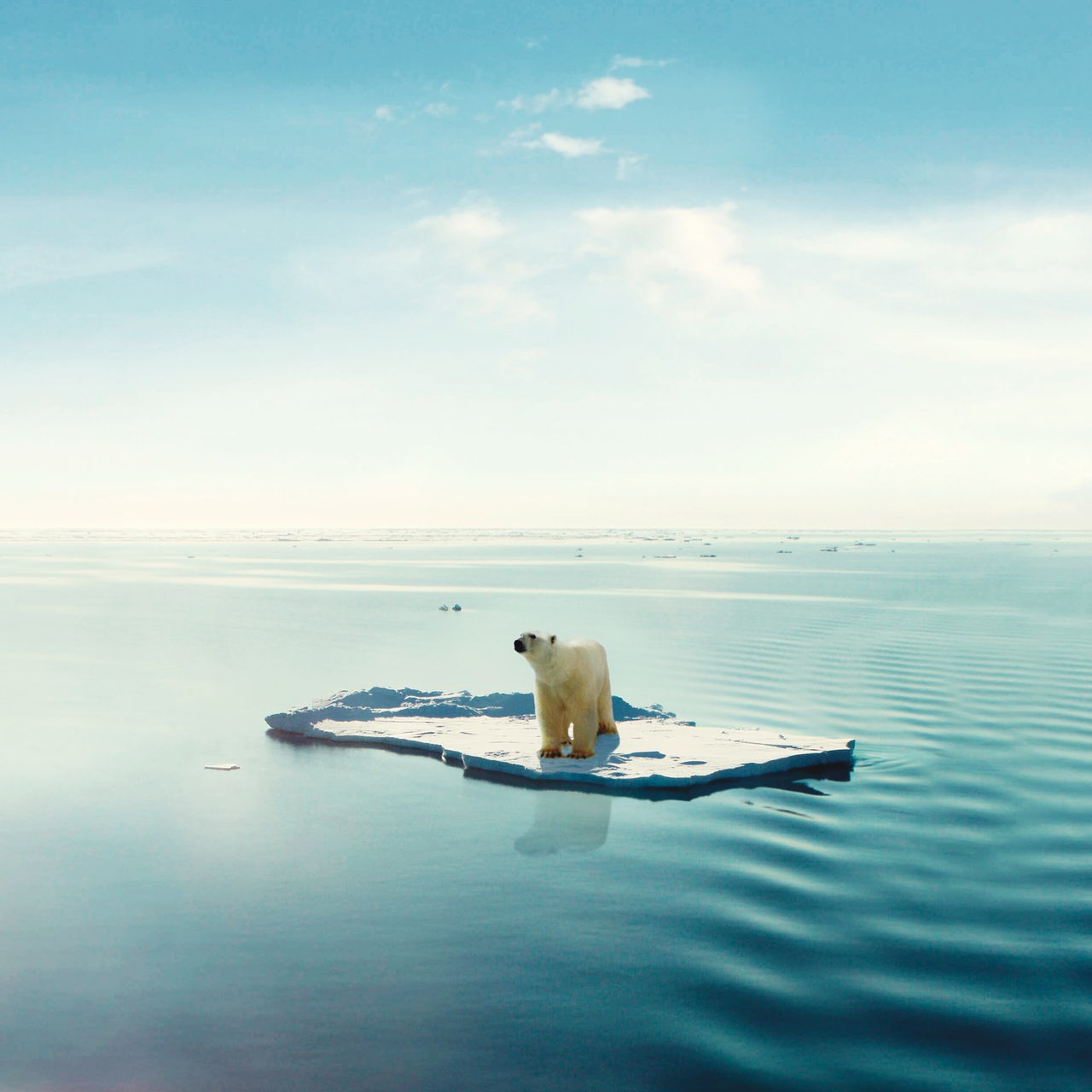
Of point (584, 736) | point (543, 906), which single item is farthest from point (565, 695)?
point (543, 906)

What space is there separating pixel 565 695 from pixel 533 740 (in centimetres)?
122

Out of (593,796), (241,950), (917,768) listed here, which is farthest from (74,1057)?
(917,768)

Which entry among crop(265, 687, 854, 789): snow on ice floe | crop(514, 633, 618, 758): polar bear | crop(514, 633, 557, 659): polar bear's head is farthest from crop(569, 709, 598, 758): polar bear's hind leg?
crop(514, 633, 557, 659): polar bear's head

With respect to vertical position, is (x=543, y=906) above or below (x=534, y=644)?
below

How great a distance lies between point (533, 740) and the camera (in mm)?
11172

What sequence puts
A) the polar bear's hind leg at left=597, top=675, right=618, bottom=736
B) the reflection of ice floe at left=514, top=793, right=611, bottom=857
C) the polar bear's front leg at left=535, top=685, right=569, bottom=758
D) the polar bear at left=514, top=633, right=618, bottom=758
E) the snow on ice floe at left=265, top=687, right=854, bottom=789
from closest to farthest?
1. the reflection of ice floe at left=514, top=793, right=611, bottom=857
2. the snow on ice floe at left=265, top=687, right=854, bottom=789
3. the polar bear at left=514, top=633, right=618, bottom=758
4. the polar bear's front leg at left=535, top=685, right=569, bottom=758
5. the polar bear's hind leg at left=597, top=675, right=618, bottom=736

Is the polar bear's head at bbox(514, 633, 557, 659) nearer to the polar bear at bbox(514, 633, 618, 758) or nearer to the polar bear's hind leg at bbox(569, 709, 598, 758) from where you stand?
the polar bear at bbox(514, 633, 618, 758)

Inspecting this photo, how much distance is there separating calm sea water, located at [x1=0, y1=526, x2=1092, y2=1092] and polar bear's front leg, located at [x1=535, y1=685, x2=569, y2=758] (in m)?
0.81

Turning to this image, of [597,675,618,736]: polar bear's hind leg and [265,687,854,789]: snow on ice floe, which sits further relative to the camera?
[597,675,618,736]: polar bear's hind leg

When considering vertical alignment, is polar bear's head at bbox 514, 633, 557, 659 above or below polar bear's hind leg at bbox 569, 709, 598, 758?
above

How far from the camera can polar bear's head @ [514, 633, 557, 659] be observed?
9805 mm

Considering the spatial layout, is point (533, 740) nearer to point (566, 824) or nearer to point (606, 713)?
point (606, 713)

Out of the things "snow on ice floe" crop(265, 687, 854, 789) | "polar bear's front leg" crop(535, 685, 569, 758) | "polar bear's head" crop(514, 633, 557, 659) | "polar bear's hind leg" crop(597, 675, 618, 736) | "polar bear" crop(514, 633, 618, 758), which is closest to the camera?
"snow on ice floe" crop(265, 687, 854, 789)

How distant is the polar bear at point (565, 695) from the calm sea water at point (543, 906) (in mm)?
933
